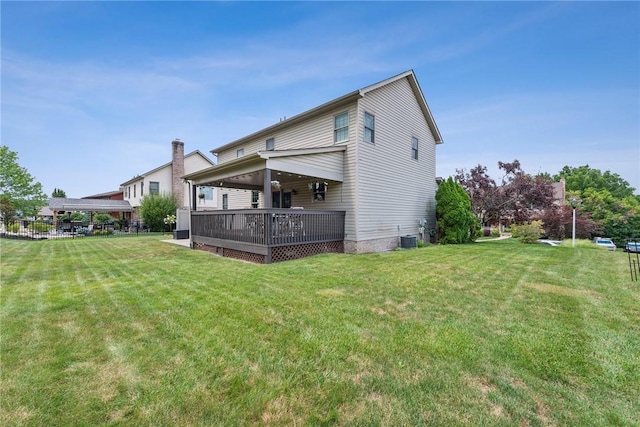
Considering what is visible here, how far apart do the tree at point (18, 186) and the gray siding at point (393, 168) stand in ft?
94.7

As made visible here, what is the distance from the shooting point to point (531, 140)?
26062 millimetres

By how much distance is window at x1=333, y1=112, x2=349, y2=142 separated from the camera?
35.5 feet

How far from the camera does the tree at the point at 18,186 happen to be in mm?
22156

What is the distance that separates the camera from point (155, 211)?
23.6 meters

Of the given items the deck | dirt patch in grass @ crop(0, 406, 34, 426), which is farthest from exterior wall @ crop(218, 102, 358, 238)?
dirt patch in grass @ crop(0, 406, 34, 426)

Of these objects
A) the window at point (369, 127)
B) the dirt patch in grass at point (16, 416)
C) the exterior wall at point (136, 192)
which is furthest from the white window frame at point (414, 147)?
the exterior wall at point (136, 192)

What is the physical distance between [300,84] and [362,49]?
15.4 feet

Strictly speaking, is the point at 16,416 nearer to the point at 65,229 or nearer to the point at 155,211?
the point at 155,211

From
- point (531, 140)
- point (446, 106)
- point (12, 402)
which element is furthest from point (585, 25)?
point (12, 402)

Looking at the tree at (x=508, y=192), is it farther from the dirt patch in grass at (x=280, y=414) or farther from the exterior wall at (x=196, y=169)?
the exterior wall at (x=196, y=169)

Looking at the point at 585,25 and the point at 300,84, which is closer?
the point at 585,25

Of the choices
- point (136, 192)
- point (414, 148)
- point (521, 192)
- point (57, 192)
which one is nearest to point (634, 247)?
point (521, 192)

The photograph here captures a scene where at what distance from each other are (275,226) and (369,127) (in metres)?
5.71

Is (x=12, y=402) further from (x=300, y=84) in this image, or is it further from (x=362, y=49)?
(x=300, y=84)
